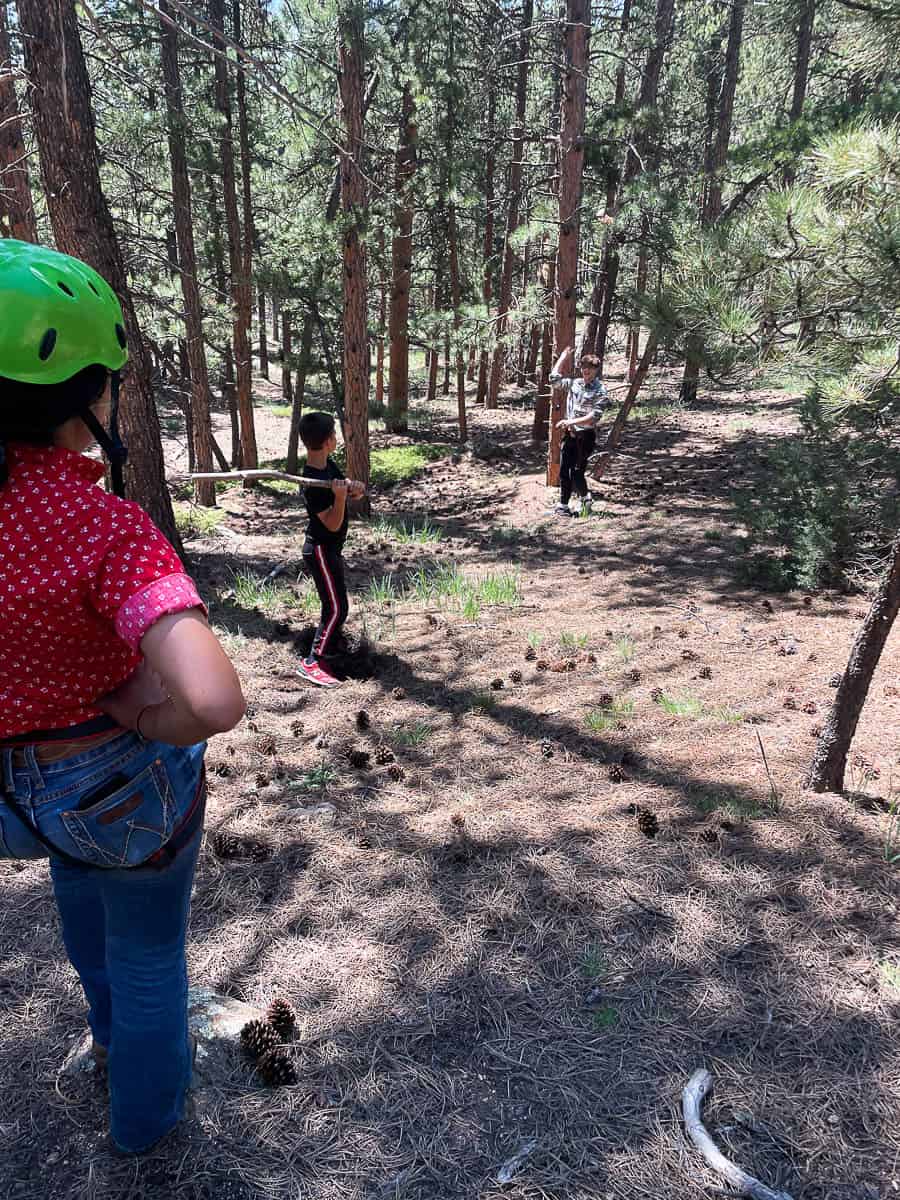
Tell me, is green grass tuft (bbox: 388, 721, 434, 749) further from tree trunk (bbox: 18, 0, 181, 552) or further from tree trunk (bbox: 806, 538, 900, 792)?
tree trunk (bbox: 18, 0, 181, 552)

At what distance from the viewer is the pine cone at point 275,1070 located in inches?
84.7

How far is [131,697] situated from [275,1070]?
54.5 inches

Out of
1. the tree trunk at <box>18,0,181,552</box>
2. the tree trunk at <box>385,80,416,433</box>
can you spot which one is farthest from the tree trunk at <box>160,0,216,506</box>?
the tree trunk at <box>18,0,181,552</box>

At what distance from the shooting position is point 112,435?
4.98 ft

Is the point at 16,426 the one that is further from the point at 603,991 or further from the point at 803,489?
the point at 803,489

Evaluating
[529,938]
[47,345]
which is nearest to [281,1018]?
[529,938]

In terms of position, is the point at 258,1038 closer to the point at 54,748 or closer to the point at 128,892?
the point at 128,892

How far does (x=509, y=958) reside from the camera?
2.63 meters

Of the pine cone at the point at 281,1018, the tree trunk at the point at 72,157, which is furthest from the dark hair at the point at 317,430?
the pine cone at the point at 281,1018

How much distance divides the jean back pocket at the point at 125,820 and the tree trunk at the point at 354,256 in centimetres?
980

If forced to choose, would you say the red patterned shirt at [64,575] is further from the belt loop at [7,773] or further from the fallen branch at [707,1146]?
the fallen branch at [707,1146]

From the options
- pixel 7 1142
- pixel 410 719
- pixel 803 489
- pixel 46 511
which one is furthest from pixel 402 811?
pixel 803 489

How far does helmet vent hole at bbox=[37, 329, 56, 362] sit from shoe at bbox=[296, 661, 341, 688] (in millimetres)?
3912

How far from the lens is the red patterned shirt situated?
1.25 m
